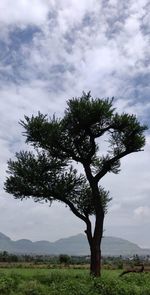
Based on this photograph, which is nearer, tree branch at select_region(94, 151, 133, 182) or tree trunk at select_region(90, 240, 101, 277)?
tree trunk at select_region(90, 240, 101, 277)

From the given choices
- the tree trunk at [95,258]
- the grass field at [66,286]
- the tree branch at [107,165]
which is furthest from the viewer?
the tree branch at [107,165]

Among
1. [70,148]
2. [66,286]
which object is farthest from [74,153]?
[66,286]

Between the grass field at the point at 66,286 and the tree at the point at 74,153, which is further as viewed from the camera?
the tree at the point at 74,153

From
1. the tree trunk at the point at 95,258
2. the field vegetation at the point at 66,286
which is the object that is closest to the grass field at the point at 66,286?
the field vegetation at the point at 66,286

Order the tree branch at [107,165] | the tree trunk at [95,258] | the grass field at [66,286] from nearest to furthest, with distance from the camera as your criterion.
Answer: the grass field at [66,286]
the tree trunk at [95,258]
the tree branch at [107,165]

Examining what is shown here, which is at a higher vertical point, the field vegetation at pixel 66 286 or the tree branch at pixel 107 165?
the tree branch at pixel 107 165

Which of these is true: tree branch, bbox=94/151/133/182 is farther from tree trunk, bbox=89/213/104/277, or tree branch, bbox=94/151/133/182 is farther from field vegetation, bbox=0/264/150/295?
field vegetation, bbox=0/264/150/295

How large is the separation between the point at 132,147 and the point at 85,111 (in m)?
4.23

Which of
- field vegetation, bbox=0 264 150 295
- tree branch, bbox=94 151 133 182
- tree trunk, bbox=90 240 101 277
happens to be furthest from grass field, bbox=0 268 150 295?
tree branch, bbox=94 151 133 182

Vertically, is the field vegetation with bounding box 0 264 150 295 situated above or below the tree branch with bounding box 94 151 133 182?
below

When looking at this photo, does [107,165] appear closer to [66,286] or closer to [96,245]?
[96,245]

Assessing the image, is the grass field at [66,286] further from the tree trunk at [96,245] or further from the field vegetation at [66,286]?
the tree trunk at [96,245]

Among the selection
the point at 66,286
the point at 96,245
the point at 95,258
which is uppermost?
the point at 96,245

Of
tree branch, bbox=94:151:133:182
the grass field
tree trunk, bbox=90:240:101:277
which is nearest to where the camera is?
the grass field
